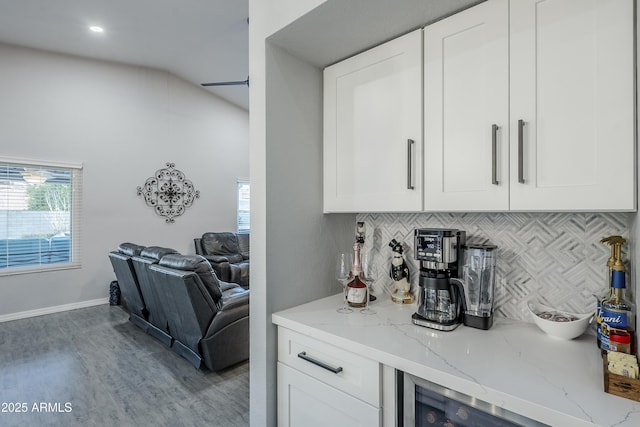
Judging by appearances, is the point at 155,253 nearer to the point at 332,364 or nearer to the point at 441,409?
the point at 332,364

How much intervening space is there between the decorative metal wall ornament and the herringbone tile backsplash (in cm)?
529

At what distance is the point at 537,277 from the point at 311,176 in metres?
1.12

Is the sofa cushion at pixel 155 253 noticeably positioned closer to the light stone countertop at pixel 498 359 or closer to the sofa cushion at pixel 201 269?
the sofa cushion at pixel 201 269

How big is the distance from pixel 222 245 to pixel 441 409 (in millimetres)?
5408

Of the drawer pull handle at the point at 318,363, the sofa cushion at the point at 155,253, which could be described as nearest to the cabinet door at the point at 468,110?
the drawer pull handle at the point at 318,363

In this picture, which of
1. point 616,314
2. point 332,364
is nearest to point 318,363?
point 332,364

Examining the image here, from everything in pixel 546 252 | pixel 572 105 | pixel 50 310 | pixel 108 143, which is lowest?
pixel 50 310

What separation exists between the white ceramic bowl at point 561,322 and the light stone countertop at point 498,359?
30mm

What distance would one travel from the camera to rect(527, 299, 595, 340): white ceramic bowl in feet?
3.80

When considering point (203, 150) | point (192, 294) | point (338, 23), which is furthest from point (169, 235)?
point (338, 23)

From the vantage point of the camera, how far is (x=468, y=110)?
1.25m

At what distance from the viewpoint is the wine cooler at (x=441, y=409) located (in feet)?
2.90

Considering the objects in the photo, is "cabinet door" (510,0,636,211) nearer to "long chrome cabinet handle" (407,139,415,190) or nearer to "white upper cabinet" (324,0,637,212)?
"white upper cabinet" (324,0,637,212)

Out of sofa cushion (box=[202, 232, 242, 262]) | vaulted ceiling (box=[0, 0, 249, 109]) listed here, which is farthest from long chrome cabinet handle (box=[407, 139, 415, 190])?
sofa cushion (box=[202, 232, 242, 262])
